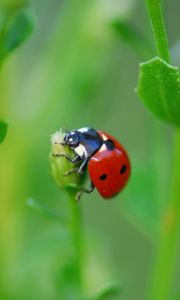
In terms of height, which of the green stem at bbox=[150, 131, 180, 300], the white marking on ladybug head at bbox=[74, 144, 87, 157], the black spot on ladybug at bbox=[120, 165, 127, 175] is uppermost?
the white marking on ladybug head at bbox=[74, 144, 87, 157]

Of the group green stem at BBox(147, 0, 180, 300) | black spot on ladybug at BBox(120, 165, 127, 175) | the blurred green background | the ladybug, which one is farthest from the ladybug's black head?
the blurred green background

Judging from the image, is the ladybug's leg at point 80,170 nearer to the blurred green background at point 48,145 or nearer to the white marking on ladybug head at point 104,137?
the white marking on ladybug head at point 104,137

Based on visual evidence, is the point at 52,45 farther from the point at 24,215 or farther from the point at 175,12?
the point at 175,12

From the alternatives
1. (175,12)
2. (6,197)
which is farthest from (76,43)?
(175,12)

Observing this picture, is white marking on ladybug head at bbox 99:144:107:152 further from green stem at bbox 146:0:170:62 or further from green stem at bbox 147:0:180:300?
green stem at bbox 146:0:170:62

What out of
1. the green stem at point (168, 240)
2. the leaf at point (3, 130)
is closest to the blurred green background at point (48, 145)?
the green stem at point (168, 240)

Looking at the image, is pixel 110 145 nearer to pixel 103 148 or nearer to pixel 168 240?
pixel 103 148

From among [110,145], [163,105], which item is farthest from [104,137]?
[163,105]
